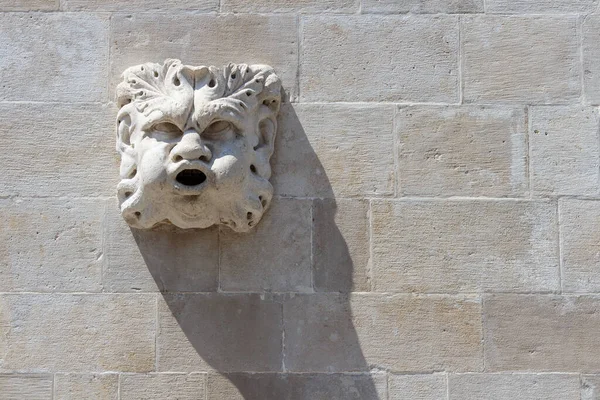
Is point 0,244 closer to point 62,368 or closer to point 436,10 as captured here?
point 62,368

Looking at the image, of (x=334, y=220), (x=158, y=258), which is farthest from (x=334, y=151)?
(x=158, y=258)

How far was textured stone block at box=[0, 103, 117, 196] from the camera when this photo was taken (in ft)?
14.9

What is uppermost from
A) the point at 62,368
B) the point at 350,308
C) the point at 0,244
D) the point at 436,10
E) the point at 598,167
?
the point at 436,10

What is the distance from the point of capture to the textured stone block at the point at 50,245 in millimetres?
4438

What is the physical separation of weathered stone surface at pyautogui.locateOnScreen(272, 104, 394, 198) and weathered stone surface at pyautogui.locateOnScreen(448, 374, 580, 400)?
971 millimetres

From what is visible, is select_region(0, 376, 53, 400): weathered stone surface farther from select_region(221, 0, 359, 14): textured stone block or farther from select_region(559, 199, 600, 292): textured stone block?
select_region(559, 199, 600, 292): textured stone block

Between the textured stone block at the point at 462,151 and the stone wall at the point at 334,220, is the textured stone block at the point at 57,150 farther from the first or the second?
the textured stone block at the point at 462,151

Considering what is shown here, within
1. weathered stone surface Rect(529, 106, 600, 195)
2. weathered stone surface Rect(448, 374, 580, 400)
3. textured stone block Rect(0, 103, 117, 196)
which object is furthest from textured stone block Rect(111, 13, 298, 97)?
weathered stone surface Rect(448, 374, 580, 400)

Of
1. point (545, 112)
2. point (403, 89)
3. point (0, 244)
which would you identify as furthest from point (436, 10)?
point (0, 244)

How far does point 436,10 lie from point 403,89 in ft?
1.47

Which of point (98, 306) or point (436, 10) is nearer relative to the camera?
point (98, 306)

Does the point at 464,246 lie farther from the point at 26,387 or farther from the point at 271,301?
the point at 26,387

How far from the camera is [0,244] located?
448 centimetres

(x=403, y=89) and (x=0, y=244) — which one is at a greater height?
(x=403, y=89)
